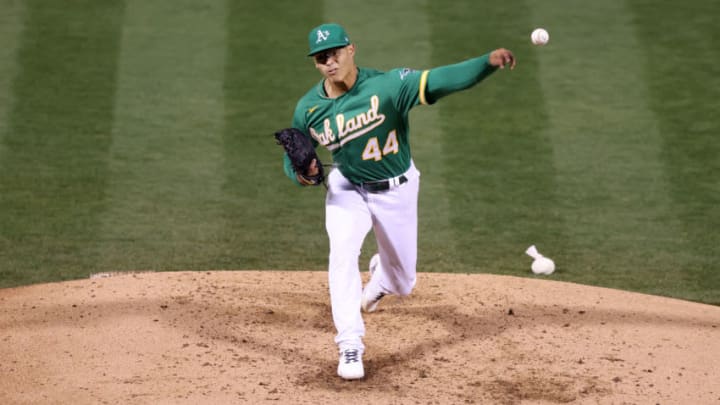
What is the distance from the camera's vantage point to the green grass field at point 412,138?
9.82 metres

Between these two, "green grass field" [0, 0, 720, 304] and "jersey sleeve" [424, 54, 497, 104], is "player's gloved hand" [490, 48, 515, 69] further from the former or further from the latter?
"green grass field" [0, 0, 720, 304]

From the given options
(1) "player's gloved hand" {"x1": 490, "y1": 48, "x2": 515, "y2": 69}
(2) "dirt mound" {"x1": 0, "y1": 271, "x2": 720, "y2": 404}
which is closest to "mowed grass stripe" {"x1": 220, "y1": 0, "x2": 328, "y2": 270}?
(2) "dirt mound" {"x1": 0, "y1": 271, "x2": 720, "y2": 404}

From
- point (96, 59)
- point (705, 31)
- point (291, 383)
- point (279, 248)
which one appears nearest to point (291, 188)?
point (279, 248)

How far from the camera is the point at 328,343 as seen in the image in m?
7.51

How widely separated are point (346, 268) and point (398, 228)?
22.4 inches

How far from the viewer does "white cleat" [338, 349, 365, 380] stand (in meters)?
6.79

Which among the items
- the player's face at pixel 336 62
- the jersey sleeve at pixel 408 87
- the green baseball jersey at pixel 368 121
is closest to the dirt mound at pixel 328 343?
the green baseball jersey at pixel 368 121

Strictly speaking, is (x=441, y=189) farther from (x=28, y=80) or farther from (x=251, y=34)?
(x=28, y=80)

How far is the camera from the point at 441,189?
1070 cm

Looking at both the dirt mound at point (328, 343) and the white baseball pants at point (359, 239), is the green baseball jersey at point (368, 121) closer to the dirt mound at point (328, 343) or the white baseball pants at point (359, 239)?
the white baseball pants at point (359, 239)

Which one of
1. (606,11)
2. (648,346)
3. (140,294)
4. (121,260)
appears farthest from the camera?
(606,11)

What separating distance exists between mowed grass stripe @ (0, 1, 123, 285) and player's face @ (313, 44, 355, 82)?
11.1ft

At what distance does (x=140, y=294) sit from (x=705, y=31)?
24.7 ft

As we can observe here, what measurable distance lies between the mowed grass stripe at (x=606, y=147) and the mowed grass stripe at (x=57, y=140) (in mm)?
4283
